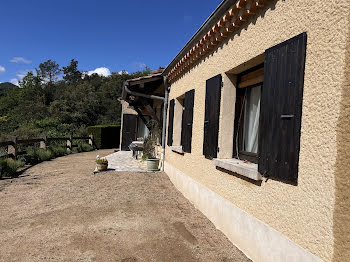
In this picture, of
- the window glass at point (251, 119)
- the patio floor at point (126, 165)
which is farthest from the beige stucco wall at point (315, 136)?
the patio floor at point (126, 165)

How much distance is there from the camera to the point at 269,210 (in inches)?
103

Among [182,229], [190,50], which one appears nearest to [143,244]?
[182,229]

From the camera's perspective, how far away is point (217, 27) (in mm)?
3916

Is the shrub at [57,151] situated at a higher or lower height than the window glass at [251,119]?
lower

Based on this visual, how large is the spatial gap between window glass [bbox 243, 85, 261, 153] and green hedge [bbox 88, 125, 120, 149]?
1653 centimetres

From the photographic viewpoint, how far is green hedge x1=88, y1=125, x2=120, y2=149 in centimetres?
1889

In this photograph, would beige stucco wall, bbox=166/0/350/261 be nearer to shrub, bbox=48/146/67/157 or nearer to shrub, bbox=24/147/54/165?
shrub, bbox=24/147/54/165

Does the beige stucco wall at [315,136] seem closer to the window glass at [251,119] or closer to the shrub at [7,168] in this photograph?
the window glass at [251,119]

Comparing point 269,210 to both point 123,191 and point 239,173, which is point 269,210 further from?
point 123,191

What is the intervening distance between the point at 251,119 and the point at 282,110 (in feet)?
3.73

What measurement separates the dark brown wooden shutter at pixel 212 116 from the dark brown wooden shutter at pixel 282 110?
1206mm

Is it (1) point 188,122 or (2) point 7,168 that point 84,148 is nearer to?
(2) point 7,168

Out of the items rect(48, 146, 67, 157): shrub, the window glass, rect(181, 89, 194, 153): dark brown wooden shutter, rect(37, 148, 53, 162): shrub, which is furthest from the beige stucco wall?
rect(48, 146, 67, 157): shrub

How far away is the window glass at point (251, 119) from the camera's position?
11.3 feet
